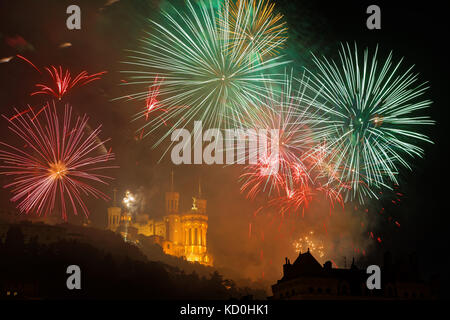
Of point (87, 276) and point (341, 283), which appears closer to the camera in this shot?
point (341, 283)

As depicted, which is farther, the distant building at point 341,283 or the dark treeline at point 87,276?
the dark treeline at point 87,276
